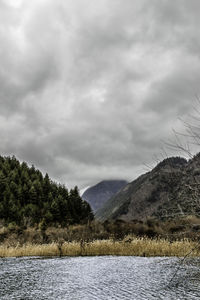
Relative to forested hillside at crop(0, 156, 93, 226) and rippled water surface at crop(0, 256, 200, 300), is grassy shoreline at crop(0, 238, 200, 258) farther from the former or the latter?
forested hillside at crop(0, 156, 93, 226)

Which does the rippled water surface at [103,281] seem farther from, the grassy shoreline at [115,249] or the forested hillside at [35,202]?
the forested hillside at [35,202]

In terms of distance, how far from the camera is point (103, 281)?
18203mm

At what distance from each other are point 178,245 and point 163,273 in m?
7.73

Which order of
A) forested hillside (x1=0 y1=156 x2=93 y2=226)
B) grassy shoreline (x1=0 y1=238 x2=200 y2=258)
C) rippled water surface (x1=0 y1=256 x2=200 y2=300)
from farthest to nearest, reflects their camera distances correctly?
forested hillside (x1=0 y1=156 x2=93 y2=226) → grassy shoreline (x1=0 y1=238 x2=200 y2=258) → rippled water surface (x1=0 y1=256 x2=200 y2=300)

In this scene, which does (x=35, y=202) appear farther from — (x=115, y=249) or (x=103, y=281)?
(x=103, y=281)

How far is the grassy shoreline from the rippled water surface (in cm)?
277

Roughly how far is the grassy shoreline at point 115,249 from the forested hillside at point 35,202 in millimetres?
38453

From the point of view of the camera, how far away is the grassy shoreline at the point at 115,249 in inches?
1101

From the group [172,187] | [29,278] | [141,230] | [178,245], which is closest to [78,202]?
[141,230]

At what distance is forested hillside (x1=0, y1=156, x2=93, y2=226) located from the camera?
263ft

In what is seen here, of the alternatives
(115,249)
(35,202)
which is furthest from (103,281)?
(35,202)

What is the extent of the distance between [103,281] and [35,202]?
244 feet

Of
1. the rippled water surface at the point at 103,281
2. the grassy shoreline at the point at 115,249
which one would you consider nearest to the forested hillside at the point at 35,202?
the grassy shoreline at the point at 115,249

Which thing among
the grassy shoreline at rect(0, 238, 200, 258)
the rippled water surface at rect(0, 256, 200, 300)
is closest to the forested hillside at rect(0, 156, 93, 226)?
the grassy shoreline at rect(0, 238, 200, 258)
